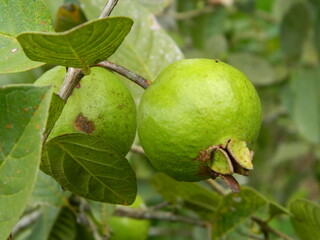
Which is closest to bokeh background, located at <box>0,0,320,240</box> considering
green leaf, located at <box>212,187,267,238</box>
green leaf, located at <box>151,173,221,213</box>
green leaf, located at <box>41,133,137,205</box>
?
green leaf, located at <box>151,173,221,213</box>

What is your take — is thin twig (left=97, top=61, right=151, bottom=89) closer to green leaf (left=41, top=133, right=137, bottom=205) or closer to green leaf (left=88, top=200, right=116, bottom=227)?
green leaf (left=41, top=133, right=137, bottom=205)

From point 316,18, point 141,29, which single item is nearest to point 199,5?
point 316,18

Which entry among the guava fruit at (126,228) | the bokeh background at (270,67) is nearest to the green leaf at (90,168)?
the guava fruit at (126,228)

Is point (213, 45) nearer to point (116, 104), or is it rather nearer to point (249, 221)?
point (249, 221)

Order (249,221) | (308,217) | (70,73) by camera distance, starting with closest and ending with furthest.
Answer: (70,73) < (308,217) < (249,221)

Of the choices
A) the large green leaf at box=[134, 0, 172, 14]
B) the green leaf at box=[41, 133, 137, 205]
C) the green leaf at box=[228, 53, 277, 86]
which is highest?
the green leaf at box=[41, 133, 137, 205]

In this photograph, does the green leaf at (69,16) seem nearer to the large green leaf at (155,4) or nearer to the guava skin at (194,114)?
the large green leaf at (155,4)
